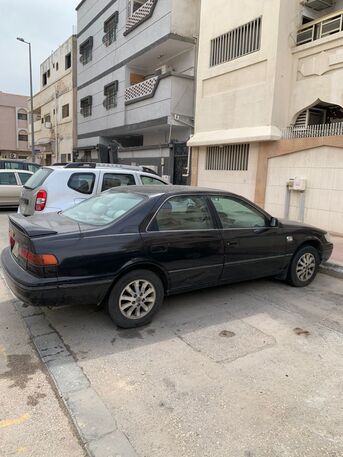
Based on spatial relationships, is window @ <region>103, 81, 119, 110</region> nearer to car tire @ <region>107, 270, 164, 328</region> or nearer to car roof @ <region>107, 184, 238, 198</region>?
car roof @ <region>107, 184, 238, 198</region>

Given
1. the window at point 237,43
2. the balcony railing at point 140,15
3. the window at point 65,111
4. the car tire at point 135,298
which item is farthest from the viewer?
the window at point 65,111

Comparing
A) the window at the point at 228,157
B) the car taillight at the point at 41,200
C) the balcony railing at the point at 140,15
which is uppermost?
the balcony railing at the point at 140,15

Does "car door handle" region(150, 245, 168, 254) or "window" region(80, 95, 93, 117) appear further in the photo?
"window" region(80, 95, 93, 117)

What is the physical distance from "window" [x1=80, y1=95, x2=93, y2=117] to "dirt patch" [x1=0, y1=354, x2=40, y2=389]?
24306 mm

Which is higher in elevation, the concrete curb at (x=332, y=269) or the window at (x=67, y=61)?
the window at (x=67, y=61)

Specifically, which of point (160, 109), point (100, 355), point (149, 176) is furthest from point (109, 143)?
point (100, 355)

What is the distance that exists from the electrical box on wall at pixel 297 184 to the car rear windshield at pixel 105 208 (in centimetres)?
683

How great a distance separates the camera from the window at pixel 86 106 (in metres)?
25.7

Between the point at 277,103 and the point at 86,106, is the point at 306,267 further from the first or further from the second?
the point at 86,106

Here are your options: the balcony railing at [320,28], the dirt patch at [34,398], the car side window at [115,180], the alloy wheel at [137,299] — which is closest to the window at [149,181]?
the car side window at [115,180]

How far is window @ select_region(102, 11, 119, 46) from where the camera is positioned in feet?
70.5

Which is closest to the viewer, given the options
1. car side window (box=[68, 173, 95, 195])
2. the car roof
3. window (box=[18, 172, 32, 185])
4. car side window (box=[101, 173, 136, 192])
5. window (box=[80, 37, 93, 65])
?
the car roof

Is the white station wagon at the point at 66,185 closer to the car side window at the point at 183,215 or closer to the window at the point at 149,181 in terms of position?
the window at the point at 149,181

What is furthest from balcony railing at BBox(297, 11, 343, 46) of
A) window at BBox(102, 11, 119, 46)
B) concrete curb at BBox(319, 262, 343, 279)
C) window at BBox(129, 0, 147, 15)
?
window at BBox(102, 11, 119, 46)
